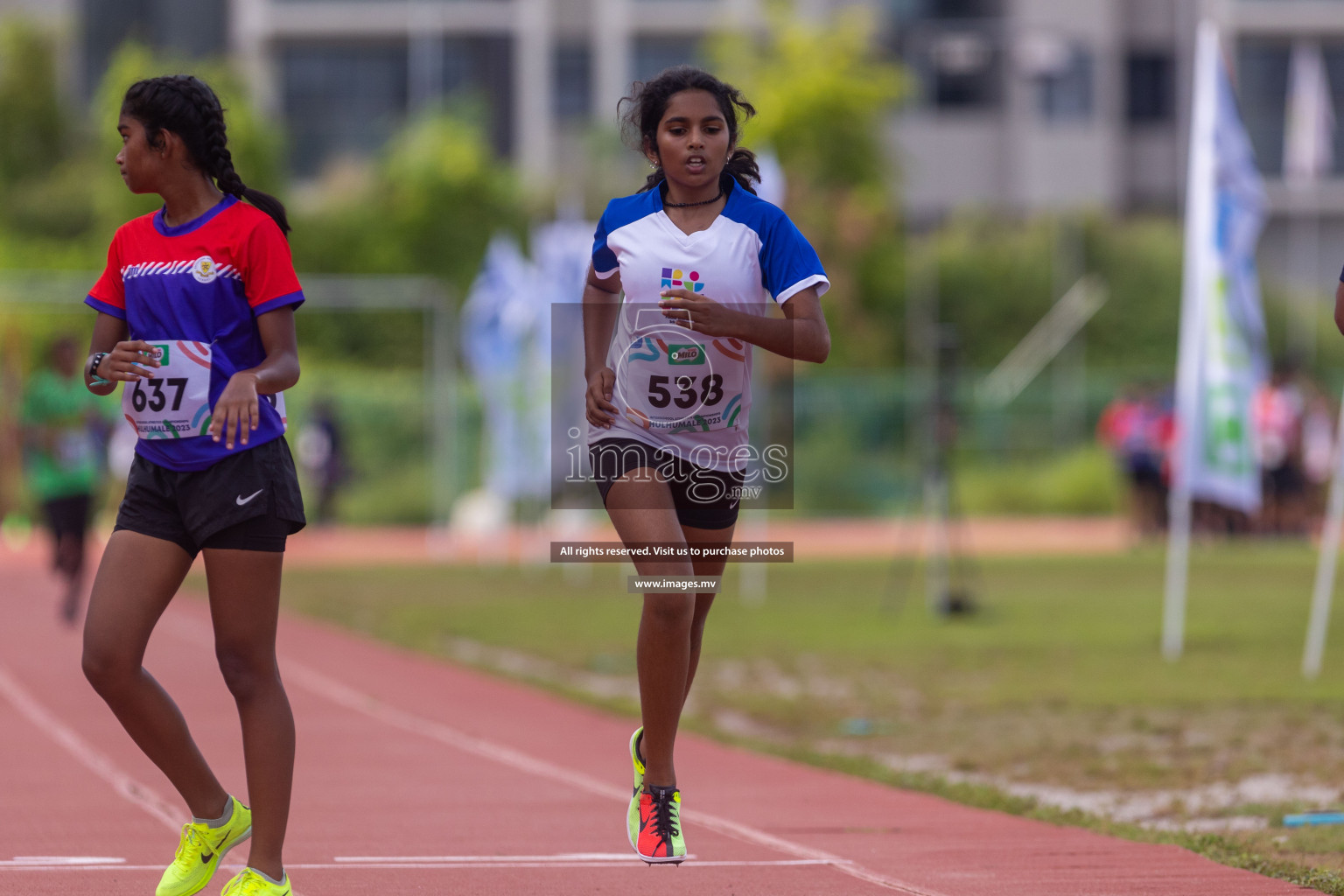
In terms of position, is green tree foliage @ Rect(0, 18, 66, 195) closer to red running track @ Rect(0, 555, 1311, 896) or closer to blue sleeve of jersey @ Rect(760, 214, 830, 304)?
red running track @ Rect(0, 555, 1311, 896)

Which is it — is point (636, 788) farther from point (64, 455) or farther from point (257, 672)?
point (64, 455)

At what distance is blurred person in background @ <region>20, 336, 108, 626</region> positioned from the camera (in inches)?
553

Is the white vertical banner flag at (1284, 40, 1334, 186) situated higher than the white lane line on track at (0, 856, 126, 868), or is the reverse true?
the white vertical banner flag at (1284, 40, 1334, 186)

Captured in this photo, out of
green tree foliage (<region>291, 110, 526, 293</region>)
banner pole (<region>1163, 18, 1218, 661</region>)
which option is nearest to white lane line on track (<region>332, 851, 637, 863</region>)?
banner pole (<region>1163, 18, 1218, 661</region>)

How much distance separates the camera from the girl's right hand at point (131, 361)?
4805 millimetres

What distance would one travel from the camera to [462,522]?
1122 inches

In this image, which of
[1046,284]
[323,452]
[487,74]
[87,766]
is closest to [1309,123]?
[1046,284]

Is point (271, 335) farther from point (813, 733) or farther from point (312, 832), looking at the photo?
point (813, 733)

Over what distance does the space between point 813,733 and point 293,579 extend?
12.8 m

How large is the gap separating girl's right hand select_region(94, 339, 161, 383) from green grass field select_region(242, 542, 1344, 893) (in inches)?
147

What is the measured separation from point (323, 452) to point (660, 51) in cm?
1882

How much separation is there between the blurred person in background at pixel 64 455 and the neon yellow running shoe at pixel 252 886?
32.5 feet

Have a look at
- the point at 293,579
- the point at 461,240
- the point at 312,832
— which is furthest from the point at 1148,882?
the point at 461,240

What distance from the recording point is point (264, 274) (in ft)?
15.9
